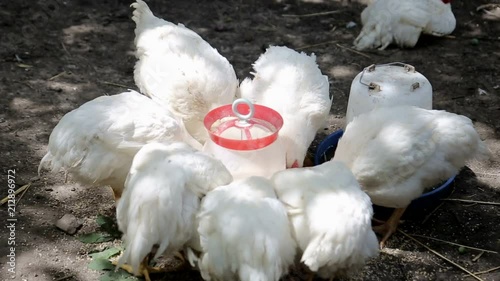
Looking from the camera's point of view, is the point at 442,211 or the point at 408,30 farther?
the point at 408,30

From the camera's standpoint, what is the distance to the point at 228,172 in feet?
8.43

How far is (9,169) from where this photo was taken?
125 inches

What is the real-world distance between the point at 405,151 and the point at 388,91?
567 millimetres

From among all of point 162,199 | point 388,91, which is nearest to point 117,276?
point 162,199

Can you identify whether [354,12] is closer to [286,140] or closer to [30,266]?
[286,140]

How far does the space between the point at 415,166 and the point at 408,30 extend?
7.01 ft

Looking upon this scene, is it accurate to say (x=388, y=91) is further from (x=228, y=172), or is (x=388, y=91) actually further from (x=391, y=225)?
(x=228, y=172)

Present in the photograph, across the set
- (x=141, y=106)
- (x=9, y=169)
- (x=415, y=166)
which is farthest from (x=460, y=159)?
(x=9, y=169)

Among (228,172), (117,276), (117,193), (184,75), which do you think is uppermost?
(184,75)

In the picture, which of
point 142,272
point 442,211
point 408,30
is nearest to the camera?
point 142,272

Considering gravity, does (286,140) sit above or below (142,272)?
above

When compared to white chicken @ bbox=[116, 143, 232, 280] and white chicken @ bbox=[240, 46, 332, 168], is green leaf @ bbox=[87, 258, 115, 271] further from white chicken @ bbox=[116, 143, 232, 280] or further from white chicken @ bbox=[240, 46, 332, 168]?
white chicken @ bbox=[240, 46, 332, 168]

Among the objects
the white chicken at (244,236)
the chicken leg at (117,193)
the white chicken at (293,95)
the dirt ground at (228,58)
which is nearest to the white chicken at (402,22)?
the dirt ground at (228,58)

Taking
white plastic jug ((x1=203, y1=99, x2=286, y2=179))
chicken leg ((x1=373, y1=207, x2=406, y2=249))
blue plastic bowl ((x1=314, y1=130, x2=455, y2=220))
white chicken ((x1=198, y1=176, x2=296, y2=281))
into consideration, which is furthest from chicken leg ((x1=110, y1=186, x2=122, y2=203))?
chicken leg ((x1=373, y1=207, x2=406, y2=249))
